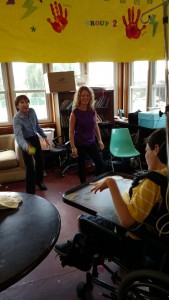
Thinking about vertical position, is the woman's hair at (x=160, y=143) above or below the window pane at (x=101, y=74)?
below

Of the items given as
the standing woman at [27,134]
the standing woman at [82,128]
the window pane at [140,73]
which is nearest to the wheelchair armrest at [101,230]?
the standing woman at [82,128]

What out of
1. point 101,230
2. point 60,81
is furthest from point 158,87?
point 101,230

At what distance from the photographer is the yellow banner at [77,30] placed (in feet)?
3.38

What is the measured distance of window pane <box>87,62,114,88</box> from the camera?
450 centimetres

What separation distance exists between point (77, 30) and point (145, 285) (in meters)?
1.24

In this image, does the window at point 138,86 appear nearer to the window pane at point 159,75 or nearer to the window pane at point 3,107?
the window pane at point 159,75

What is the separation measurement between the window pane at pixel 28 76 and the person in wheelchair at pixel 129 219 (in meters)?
3.55

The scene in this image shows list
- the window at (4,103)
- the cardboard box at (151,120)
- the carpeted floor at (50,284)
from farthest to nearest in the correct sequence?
1. the window at (4,103)
2. the cardboard box at (151,120)
3. the carpeted floor at (50,284)

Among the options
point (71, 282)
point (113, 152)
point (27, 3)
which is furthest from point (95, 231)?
point (113, 152)

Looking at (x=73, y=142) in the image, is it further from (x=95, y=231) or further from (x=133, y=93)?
(x=133, y=93)

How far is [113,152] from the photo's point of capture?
11.4 ft

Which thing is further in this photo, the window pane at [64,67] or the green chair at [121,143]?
the window pane at [64,67]

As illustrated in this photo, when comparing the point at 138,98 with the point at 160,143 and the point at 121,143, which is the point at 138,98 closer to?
the point at 121,143

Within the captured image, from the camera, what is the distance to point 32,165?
2730 millimetres
